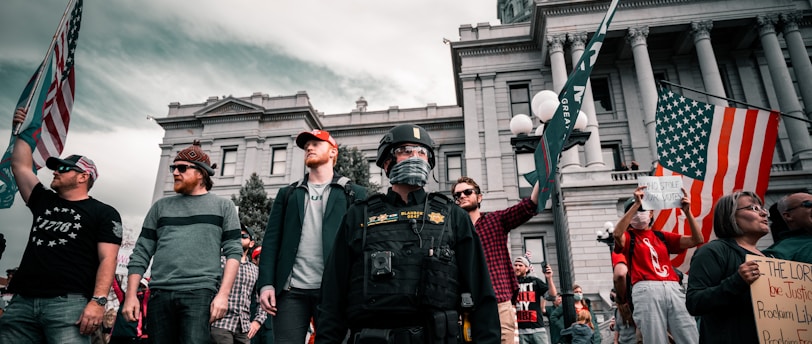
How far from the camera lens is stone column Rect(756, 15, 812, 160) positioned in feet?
65.3

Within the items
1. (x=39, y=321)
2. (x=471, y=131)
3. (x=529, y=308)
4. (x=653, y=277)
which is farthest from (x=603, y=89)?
(x=39, y=321)

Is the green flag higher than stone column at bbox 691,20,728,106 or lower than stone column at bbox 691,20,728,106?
lower

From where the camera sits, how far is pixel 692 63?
79.9 feet

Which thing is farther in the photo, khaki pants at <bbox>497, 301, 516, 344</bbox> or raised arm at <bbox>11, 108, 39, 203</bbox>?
khaki pants at <bbox>497, 301, 516, 344</bbox>

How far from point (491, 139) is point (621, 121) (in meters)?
6.83

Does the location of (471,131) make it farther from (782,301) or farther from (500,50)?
(782,301)

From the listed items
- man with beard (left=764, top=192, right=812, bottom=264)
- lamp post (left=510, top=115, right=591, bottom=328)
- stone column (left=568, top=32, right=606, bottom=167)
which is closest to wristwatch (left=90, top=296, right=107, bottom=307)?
lamp post (left=510, top=115, right=591, bottom=328)

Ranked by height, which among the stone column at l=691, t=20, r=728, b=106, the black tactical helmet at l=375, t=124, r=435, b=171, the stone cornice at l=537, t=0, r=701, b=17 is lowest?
the black tactical helmet at l=375, t=124, r=435, b=171

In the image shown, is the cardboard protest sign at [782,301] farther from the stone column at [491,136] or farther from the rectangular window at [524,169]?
the rectangular window at [524,169]

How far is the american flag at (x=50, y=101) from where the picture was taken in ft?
16.2

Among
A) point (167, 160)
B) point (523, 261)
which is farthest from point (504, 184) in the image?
point (167, 160)

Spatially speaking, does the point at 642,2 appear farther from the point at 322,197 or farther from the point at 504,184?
the point at 322,197

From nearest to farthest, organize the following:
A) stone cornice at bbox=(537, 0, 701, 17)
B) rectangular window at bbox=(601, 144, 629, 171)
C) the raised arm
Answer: the raised arm < stone cornice at bbox=(537, 0, 701, 17) < rectangular window at bbox=(601, 144, 629, 171)

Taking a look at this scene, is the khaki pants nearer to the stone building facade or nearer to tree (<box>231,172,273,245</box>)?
the stone building facade
